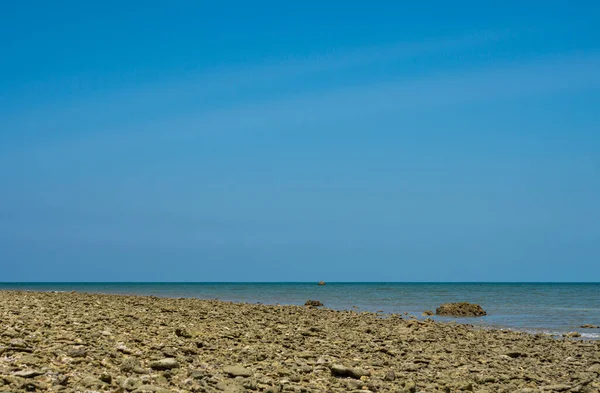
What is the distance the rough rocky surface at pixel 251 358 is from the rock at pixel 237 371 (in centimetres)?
2

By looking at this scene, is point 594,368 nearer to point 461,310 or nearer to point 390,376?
point 390,376

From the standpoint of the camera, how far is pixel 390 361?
1445cm

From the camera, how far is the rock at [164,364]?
34.8 ft

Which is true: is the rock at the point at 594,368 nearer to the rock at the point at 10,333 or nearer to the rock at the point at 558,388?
the rock at the point at 558,388

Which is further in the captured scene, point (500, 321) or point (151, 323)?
point (500, 321)

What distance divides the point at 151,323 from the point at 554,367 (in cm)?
1153

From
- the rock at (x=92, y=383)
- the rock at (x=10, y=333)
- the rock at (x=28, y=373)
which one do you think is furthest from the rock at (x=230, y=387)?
the rock at (x=10, y=333)

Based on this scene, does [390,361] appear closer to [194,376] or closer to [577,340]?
[194,376]

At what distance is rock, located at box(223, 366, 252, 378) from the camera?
10945 mm

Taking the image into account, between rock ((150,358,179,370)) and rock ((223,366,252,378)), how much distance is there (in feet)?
3.24

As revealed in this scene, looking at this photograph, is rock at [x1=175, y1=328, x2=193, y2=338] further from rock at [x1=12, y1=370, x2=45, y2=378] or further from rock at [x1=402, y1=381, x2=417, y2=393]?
rock at [x1=402, y1=381, x2=417, y2=393]

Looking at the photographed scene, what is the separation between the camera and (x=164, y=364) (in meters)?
10.7

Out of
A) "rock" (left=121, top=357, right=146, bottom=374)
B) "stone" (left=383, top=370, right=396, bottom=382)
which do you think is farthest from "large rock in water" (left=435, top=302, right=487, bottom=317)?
"rock" (left=121, top=357, right=146, bottom=374)

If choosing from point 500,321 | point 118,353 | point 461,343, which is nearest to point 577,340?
point 461,343
